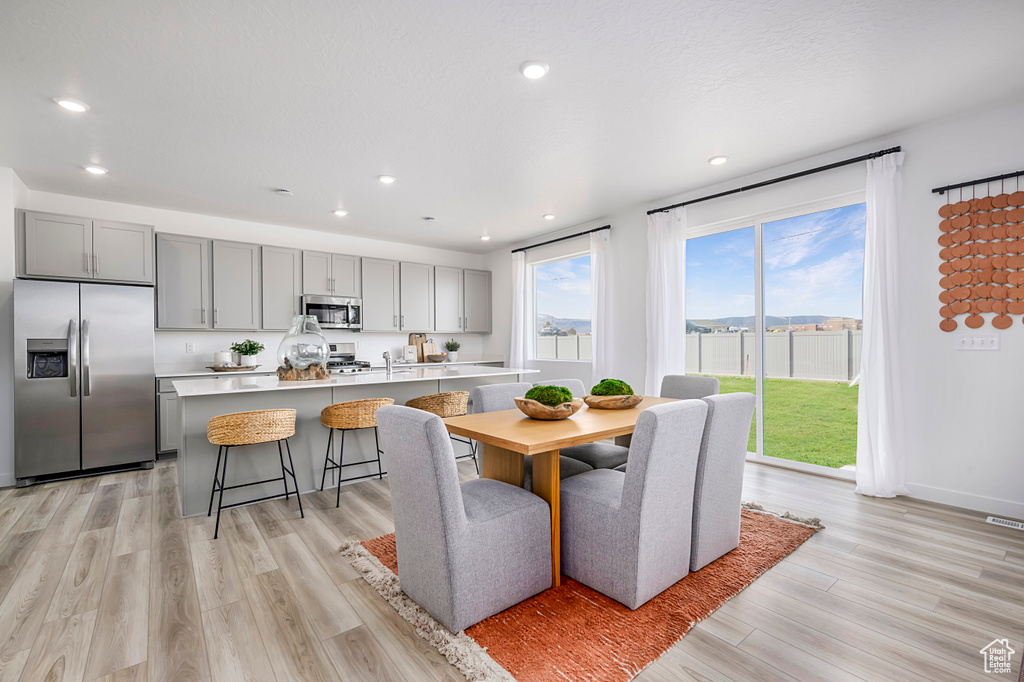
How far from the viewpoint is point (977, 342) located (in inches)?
116

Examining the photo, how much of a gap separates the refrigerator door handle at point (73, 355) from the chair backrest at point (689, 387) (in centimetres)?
490

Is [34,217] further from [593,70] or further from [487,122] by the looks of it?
[593,70]

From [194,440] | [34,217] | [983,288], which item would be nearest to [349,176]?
[194,440]

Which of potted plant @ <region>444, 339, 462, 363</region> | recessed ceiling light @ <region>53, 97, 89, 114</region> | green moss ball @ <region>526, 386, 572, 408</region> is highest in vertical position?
recessed ceiling light @ <region>53, 97, 89, 114</region>

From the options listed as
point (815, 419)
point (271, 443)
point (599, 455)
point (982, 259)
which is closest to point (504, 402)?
point (599, 455)

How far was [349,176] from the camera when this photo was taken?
12.7ft

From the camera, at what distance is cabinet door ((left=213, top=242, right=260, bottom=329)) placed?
16.1 ft

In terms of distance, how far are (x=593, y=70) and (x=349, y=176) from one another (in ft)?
7.72

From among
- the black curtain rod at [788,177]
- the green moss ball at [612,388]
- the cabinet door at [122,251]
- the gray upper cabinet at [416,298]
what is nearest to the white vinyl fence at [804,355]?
the black curtain rod at [788,177]

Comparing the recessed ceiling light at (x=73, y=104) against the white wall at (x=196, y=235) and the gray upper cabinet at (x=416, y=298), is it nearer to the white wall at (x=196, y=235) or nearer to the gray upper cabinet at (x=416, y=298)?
the white wall at (x=196, y=235)

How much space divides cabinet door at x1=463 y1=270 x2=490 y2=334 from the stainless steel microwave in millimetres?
1704

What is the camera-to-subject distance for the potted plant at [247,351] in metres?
5.03

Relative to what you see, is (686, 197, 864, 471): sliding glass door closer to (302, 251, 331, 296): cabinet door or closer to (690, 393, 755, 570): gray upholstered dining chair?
(690, 393, 755, 570): gray upholstered dining chair

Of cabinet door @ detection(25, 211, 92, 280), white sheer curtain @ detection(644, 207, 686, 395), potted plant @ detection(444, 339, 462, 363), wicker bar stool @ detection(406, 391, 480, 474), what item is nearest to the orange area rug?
wicker bar stool @ detection(406, 391, 480, 474)
